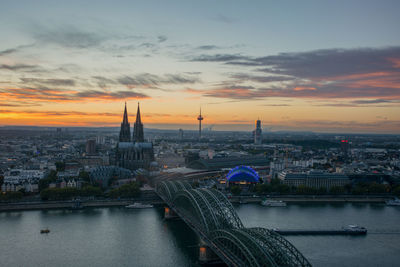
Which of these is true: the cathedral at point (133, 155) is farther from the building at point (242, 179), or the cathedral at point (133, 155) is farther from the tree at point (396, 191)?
the tree at point (396, 191)

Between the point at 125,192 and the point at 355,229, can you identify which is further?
the point at 125,192

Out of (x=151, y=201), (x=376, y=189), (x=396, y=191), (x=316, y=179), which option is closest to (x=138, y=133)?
(x=151, y=201)

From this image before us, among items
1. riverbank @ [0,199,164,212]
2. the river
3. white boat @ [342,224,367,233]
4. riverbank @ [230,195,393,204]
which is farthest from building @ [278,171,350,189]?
white boat @ [342,224,367,233]

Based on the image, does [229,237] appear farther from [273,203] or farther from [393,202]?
Answer: [393,202]

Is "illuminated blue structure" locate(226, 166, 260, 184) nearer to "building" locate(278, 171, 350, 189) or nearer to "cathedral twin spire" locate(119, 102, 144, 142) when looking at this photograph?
"building" locate(278, 171, 350, 189)

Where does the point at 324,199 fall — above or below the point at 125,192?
below

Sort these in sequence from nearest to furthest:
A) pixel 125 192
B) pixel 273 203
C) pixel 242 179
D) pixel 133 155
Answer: pixel 273 203
pixel 125 192
pixel 242 179
pixel 133 155
